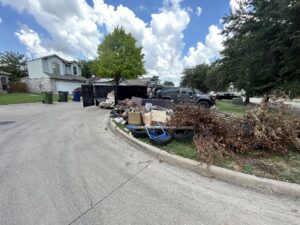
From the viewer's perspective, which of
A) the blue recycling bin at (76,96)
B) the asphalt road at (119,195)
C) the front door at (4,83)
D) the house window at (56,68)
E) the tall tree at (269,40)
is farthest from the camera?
the house window at (56,68)

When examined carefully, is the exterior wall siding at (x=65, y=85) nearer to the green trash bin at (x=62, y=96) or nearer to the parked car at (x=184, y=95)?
the green trash bin at (x=62, y=96)

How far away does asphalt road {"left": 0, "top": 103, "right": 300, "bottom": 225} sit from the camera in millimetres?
2467

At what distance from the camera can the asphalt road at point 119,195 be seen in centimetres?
247

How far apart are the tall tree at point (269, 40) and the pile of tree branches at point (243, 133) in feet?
25.5

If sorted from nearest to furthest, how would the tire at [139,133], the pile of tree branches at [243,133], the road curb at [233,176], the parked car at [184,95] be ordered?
1. the road curb at [233,176]
2. the pile of tree branches at [243,133]
3. the tire at [139,133]
4. the parked car at [184,95]

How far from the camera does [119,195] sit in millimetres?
2973

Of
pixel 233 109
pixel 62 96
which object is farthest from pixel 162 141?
pixel 62 96

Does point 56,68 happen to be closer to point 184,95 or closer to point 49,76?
point 49,76

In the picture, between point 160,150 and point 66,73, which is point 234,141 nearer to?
point 160,150

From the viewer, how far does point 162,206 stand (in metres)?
2.69

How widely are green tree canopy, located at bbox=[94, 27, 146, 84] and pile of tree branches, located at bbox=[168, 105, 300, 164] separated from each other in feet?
73.6

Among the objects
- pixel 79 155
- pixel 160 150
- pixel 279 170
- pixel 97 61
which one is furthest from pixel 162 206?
pixel 97 61

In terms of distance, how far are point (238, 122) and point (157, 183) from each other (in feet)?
10.4

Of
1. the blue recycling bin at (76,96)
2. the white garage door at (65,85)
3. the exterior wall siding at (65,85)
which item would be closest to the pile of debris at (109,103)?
the blue recycling bin at (76,96)
